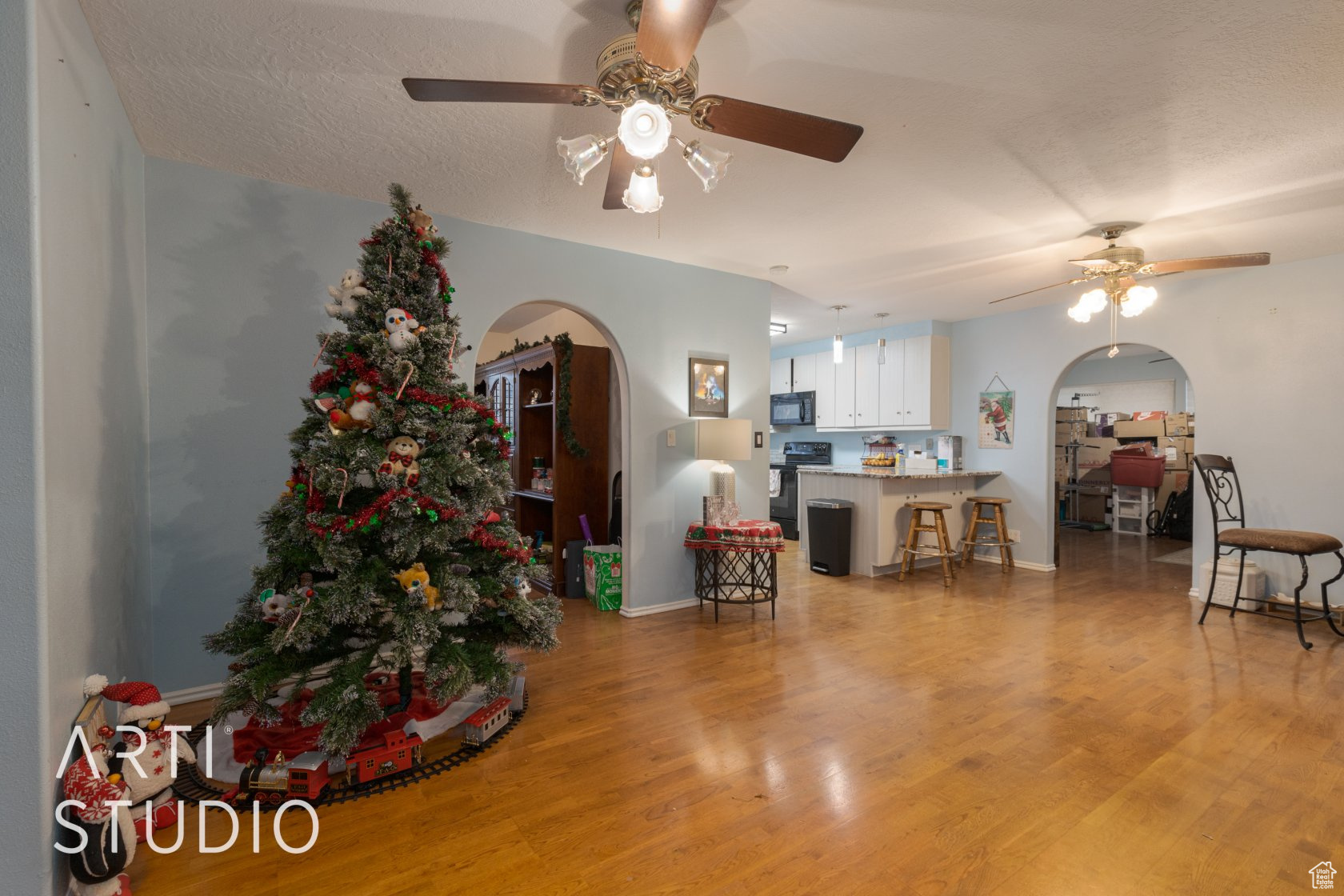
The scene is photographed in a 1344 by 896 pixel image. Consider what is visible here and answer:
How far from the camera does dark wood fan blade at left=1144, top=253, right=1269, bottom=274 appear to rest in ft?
10.9

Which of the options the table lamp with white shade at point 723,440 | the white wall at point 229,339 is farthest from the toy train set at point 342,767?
the table lamp with white shade at point 723,440

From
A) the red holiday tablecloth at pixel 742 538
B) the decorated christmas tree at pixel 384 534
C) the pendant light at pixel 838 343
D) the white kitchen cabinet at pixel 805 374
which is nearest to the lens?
the decorated christmas tree at pixel 384 534

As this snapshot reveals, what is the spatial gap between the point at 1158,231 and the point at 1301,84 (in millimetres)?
1698

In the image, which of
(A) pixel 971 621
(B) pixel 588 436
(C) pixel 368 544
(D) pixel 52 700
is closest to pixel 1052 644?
(A) pixel 971 621

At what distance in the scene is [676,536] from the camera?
4438 mm

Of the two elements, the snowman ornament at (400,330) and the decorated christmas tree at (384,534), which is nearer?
the decorated christmas tree at (384,534)

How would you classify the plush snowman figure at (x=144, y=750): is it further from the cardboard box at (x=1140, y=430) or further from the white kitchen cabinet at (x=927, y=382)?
the cardboard box at (x=1140, y=430)

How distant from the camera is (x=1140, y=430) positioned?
8.74 m

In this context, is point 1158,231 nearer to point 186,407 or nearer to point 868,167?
point 868,167

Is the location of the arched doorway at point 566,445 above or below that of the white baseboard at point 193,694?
above

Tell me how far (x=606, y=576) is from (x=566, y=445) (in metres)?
1.09

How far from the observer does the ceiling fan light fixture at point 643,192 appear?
1947 millimetres

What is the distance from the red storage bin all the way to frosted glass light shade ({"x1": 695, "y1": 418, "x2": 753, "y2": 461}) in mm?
6987

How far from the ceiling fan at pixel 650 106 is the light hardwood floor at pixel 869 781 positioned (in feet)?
6.52
